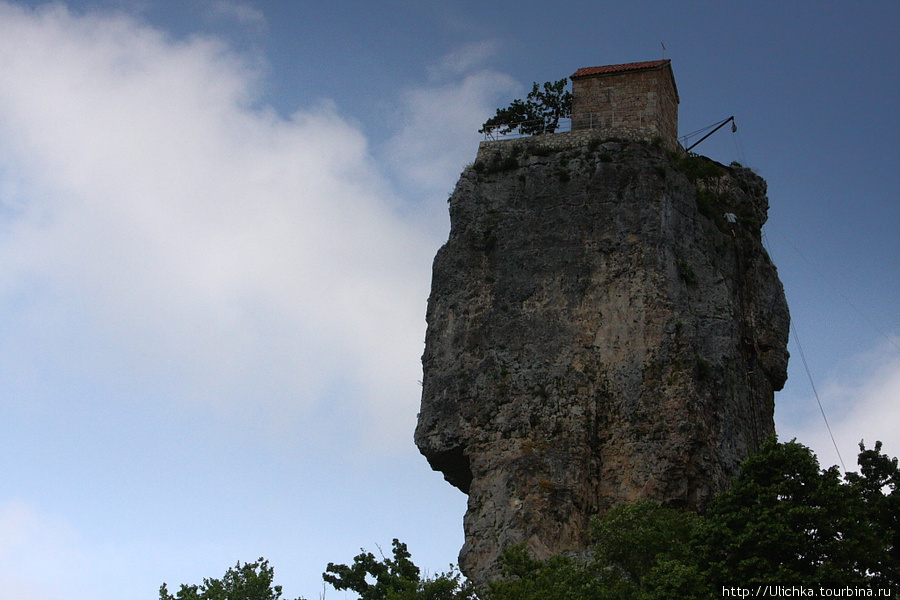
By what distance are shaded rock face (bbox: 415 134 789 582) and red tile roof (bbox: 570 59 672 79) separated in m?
3.33

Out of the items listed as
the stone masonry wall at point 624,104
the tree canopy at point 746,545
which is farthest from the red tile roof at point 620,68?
the tree canopy at point 746,545

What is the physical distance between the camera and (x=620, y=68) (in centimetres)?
4556

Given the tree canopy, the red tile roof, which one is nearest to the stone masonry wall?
the red tile roof

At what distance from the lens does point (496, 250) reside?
137ft

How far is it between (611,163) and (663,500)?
13.0m

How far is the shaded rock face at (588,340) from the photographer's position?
36562mm

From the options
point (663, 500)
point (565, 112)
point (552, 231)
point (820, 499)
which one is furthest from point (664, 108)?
point (820, 499)

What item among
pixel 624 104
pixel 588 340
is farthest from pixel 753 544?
pixel 624 104

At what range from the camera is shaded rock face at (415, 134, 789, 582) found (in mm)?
36562

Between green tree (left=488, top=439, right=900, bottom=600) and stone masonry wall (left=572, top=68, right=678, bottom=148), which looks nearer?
green tree (left=488, top=439, right=900, bottom=600)

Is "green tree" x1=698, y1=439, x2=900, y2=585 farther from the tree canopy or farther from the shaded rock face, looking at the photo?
the shaded rock face

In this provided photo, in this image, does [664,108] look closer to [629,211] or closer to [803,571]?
[629,211]

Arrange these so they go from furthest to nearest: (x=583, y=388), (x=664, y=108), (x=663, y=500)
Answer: (x=664, y=108), (x=583, y=388), (x=663, y=500)

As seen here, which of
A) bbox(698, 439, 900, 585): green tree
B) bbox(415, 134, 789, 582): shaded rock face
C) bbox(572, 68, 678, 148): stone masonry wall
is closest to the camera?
bbox(698, 439, 900, 585): green tree
